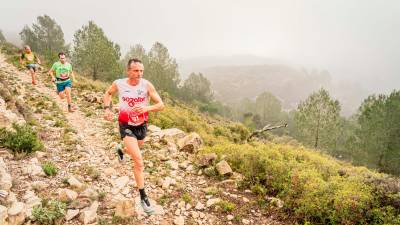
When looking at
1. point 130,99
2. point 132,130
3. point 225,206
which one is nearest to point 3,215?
point 132,130

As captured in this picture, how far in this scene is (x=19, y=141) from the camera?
692 centimetres

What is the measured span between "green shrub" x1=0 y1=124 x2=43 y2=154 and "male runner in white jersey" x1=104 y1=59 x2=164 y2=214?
285cm

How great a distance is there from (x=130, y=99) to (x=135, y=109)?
27 centimetres

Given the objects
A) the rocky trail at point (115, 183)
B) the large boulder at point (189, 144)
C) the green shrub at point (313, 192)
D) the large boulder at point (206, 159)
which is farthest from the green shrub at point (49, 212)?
the large boulder at point (189, 144)

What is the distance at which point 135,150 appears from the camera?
5.25m

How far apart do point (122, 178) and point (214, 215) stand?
2353 mm

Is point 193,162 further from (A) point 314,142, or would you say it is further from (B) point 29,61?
(A) point 314,142

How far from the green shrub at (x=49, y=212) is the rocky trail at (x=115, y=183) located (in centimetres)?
8

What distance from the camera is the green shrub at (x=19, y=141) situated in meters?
6.84

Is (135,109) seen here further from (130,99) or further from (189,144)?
(189,144)

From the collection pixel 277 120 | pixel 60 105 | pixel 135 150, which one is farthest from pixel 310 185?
pixel 277 120

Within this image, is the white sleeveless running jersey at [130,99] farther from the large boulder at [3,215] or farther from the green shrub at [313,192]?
the green shrub at [313,192]

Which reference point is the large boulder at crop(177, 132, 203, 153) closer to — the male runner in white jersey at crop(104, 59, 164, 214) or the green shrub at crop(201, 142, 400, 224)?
the green shrub at crop(201, 142, 400, 224)

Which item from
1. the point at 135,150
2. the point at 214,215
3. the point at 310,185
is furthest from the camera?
the point at 310,185
